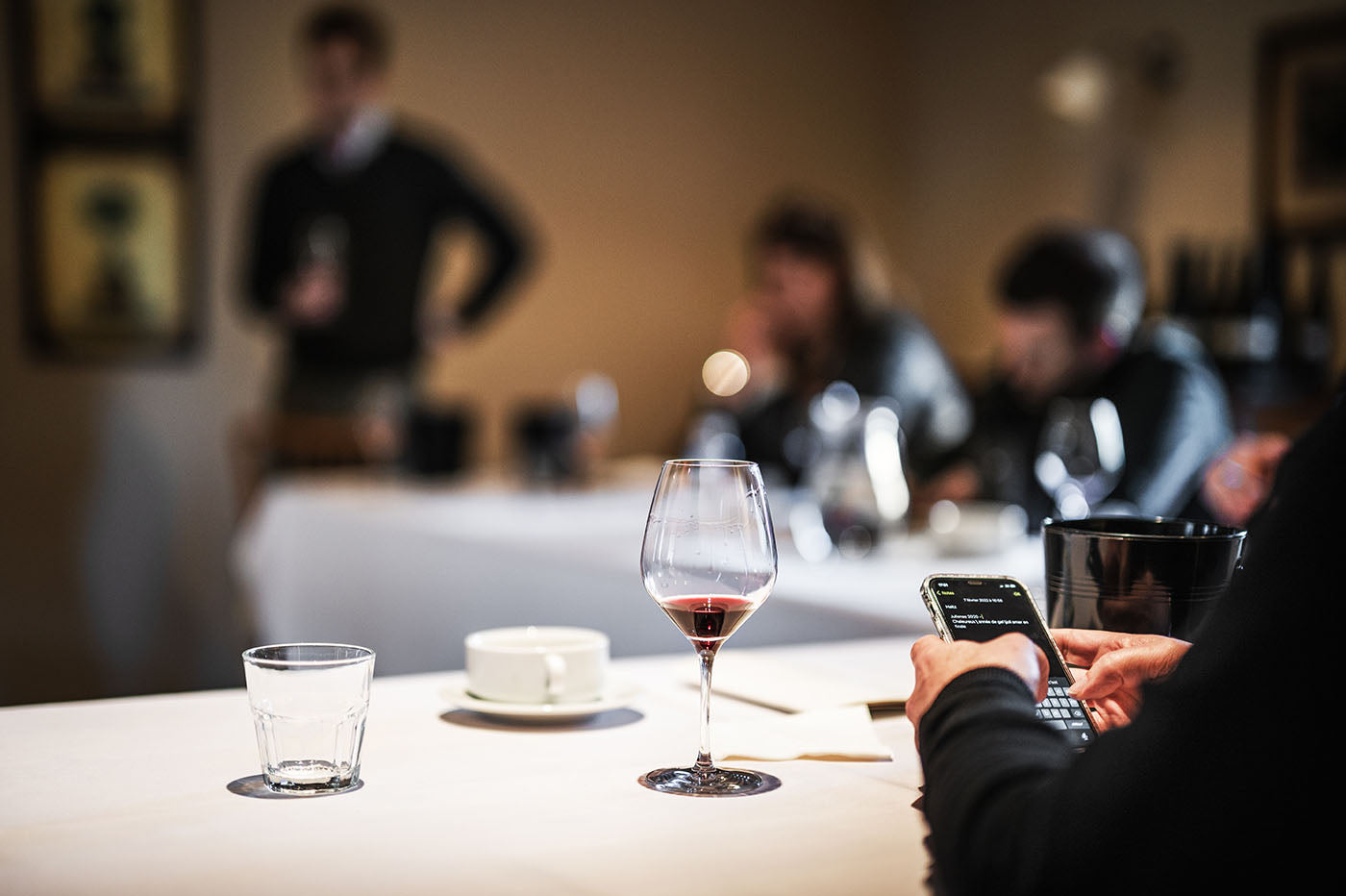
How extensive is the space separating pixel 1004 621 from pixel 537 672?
0.34m

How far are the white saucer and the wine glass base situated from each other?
0.40 ft

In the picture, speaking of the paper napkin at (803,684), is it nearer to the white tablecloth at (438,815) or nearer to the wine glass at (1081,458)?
the white tablecloth at (438,815)

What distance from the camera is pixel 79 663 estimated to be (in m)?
4.34

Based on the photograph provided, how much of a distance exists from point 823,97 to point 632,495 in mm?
3207

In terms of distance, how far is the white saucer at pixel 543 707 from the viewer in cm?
92

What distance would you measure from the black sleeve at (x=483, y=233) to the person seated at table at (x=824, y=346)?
961 mm

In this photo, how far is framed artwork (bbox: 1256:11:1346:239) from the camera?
389 cm

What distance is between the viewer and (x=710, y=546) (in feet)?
2.64

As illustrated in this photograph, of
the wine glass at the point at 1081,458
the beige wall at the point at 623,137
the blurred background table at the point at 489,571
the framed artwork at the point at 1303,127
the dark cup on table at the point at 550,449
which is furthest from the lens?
the beige wall at the point at 623,137

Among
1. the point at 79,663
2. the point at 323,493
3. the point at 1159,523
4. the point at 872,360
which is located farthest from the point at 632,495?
the point at 79,663

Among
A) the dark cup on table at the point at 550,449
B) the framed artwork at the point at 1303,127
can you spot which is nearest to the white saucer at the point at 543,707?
the dark cup on table at the point at 550,449

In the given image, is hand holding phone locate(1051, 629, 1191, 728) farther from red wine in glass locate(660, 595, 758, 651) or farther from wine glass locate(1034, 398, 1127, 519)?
wine glass locate(1034, 398, 1127, 519)

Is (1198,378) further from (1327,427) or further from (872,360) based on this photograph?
(1327,427)

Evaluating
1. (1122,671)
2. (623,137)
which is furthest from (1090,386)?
(623,137)
